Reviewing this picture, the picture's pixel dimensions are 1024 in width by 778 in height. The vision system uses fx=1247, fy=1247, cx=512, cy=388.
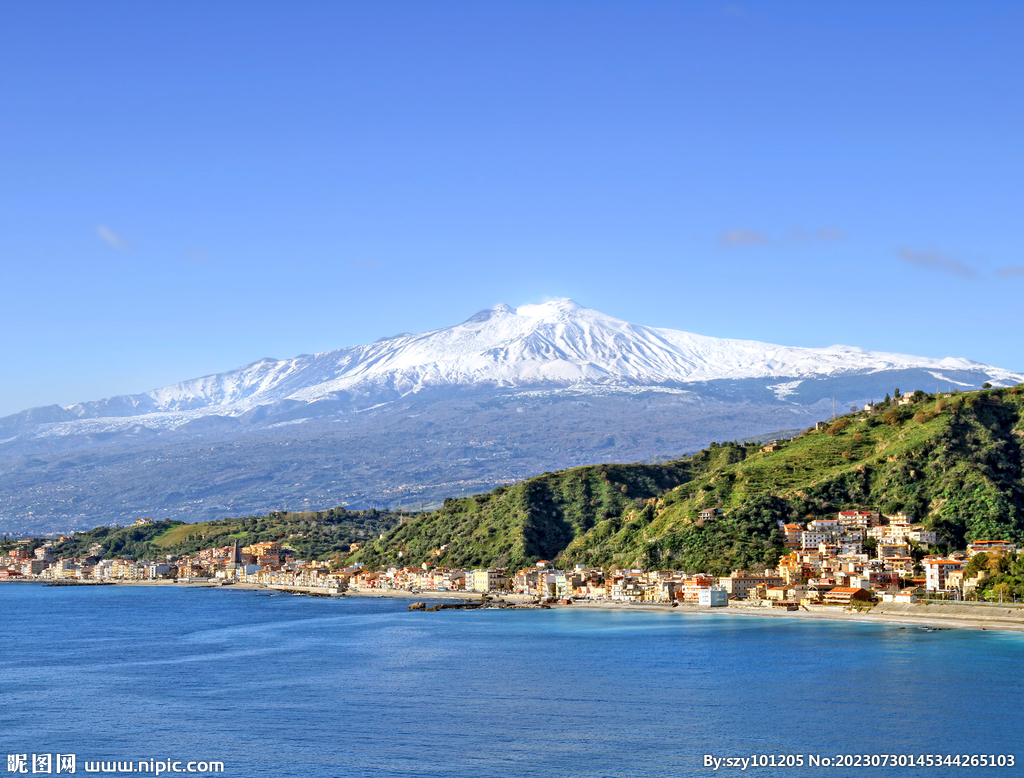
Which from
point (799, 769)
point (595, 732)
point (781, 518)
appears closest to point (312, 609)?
point (781, 518)

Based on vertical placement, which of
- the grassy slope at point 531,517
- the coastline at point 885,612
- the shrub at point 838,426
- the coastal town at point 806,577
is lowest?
the coastline at point 885,612

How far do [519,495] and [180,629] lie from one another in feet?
161

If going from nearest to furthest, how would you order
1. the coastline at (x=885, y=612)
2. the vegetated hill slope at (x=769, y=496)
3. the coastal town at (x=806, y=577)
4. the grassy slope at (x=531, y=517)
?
the coastline at (x=885, y=612), the coastal town at (x=806, y=577), the vegetated hill slope at (x=769, y=496), the grassy slope at (x=531, y=517)

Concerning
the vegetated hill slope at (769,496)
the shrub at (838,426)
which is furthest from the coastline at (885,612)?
the shrub at (838,426)

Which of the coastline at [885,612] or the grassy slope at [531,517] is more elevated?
the grassy slope at [531,517]

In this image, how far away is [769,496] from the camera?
102562 millimetres

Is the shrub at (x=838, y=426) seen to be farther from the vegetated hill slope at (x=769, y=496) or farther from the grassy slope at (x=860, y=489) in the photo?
the grassy slope at (x=860, y=489)

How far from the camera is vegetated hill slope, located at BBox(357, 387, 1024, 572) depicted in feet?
314

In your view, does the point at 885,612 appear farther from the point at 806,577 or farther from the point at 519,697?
the point at 519,697

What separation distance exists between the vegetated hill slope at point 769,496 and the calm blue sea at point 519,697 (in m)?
18.4

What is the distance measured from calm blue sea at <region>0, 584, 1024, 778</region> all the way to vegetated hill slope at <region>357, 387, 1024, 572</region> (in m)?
18.4

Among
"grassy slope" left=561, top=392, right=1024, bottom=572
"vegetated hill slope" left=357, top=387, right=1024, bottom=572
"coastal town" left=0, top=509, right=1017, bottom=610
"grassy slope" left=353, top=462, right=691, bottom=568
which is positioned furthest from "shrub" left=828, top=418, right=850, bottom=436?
"coastal town" left=0, top=509, right=1017, bottom=610

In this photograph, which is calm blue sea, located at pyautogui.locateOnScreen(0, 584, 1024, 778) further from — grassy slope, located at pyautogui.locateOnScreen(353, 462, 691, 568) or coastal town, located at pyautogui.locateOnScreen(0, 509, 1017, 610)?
grassy slope, located at pyautogui.locateOnScreen(353, 462, 691, 568)

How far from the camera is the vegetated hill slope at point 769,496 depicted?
314ft
